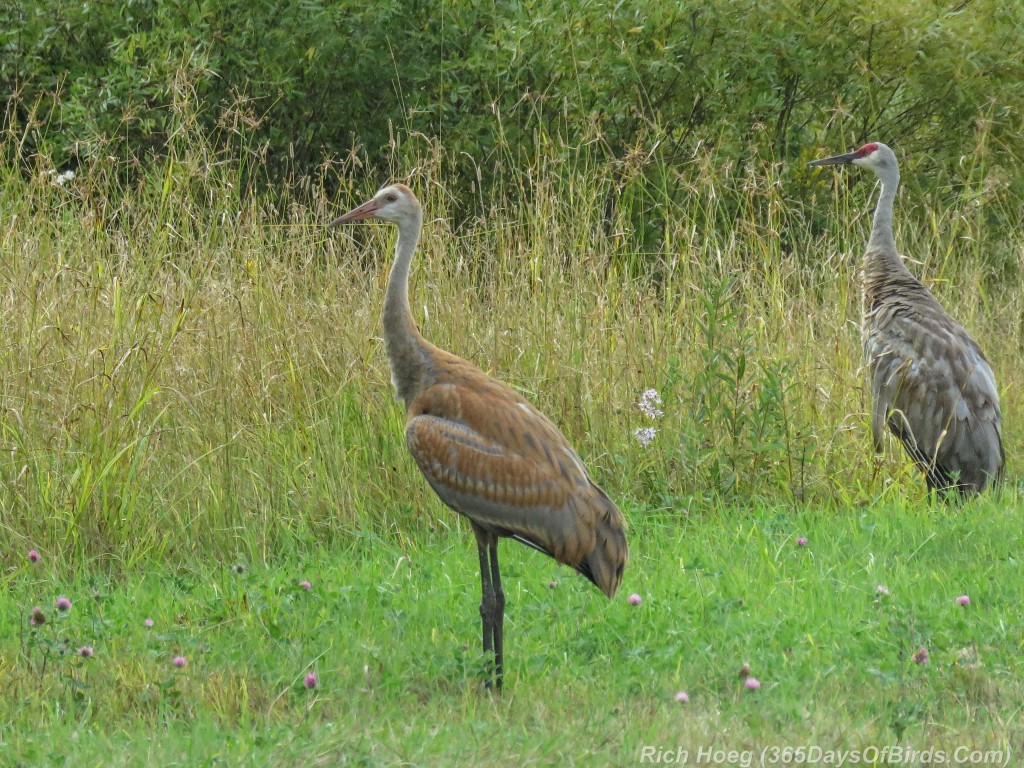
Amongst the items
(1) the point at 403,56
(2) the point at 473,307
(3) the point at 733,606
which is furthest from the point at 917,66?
(3) the point at 733,606

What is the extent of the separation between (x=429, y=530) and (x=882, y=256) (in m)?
3.55

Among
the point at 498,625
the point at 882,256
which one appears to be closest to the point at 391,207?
the point at 498,625

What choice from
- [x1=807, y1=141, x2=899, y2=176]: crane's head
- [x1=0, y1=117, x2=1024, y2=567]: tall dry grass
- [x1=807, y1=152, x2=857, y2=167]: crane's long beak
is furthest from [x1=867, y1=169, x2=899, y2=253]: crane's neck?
[x1=0, y1=117, x2=1024, y2=567]: tall dry grass

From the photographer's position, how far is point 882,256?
830 cm

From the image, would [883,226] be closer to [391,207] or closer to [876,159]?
[876,159]

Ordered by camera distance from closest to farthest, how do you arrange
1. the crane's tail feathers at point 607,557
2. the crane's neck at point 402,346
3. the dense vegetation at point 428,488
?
1. the dense vegetation at point 428,488
2. the crane's tail feathers at point 607,557
3. the crane's neck at point 402,346

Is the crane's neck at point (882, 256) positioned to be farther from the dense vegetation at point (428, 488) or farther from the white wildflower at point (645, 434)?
the white wildflower at point (645, 434)

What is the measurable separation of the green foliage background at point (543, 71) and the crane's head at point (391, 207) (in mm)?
4831

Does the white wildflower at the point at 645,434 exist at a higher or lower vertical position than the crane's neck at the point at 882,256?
lower

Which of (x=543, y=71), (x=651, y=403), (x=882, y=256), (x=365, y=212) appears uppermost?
(x=365, y=212)

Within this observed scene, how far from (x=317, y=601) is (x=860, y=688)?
7.17 ft

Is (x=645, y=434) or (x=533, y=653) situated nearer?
(x=533, y=653)

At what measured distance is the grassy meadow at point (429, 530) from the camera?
4332 millimetres

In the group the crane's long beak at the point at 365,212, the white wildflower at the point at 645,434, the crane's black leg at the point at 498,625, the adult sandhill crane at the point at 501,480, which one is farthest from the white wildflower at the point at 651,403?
the crane's black leg at the point at 498,625
